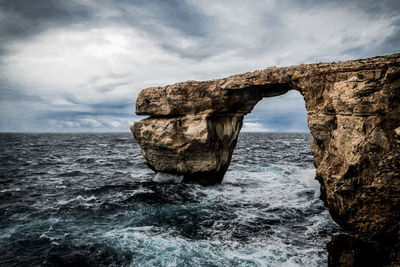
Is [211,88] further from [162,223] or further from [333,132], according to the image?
[162,223]

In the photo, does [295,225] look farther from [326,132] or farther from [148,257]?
[148,257]

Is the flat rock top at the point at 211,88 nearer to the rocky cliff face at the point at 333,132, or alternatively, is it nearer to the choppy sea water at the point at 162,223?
the rocky cliff face at the point at 333,132

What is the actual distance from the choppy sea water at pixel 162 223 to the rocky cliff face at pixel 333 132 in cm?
184

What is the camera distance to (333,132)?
10117mm

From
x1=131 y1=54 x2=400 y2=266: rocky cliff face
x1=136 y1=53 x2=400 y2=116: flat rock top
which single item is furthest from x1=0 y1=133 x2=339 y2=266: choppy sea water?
x1=136 y1=53 x2=400 y2=116: flat rock top

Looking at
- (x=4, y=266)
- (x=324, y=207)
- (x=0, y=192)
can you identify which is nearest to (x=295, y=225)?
(x=324, y=207)

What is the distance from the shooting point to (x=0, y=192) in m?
16.1

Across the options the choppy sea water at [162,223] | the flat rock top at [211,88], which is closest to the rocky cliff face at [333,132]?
the flat rock top at [211,88]

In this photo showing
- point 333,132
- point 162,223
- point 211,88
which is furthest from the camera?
point 211,88

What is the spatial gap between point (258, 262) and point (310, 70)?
9502mm

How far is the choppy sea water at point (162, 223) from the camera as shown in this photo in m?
8.80

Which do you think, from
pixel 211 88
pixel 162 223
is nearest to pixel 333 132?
pixel 211 88

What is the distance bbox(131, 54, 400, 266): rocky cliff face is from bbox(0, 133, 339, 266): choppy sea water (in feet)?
6.04

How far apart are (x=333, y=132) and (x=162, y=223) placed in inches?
367
